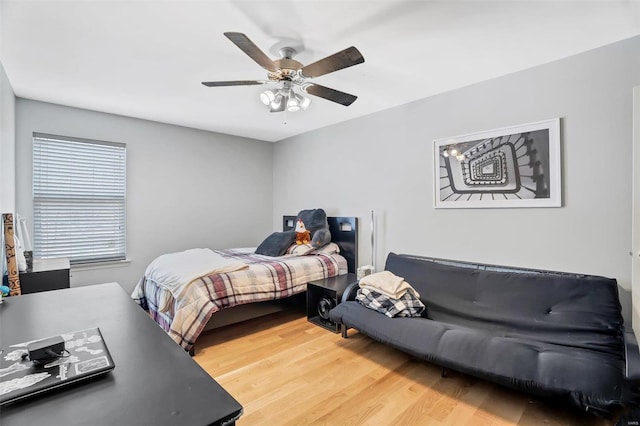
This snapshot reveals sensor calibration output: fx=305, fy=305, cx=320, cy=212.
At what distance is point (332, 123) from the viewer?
418 cm

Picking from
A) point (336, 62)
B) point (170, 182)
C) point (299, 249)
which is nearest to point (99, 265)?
point (170, 182)

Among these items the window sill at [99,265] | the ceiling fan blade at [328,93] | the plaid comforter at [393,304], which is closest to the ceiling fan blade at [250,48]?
the ceiling fan blade at [328,93]

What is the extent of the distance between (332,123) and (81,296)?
11.3 feet

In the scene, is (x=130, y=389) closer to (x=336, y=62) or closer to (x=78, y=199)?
(x=336, y=62)

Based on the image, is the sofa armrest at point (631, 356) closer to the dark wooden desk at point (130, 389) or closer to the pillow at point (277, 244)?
the dark wooden desk at point (130, 389)

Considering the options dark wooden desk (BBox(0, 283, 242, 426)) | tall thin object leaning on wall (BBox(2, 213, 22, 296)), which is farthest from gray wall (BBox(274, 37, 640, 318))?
tall thin object leaning on wall (BBox(2, 213, 22, 296))

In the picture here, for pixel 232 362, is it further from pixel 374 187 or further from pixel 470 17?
pixel 470 17

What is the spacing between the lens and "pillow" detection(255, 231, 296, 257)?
12.3 ft

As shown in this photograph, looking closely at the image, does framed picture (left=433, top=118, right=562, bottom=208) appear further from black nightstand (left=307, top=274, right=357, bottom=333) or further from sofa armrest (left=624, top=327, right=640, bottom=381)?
black nightstand (left=307, top=274, right=357, bottom=333)

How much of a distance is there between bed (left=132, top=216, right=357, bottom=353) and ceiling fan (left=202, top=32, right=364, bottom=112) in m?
1.61

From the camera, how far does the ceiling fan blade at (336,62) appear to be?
1751 millimetres

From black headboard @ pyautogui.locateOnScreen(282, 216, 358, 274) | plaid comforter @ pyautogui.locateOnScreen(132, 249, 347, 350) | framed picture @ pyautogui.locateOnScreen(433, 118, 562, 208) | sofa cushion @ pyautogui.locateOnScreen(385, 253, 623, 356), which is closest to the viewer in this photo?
sofa cushion @ pyautogui.locateOnScreen(385, 253, 623, 356)

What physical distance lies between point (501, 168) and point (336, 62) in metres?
1.78

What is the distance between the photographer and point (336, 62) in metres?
1.88
